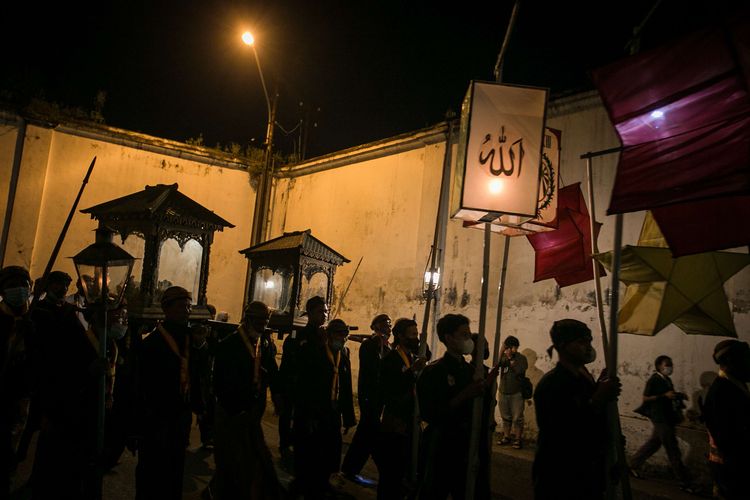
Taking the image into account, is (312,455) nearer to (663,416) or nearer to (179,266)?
(179,266)

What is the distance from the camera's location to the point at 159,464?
14.7 feet

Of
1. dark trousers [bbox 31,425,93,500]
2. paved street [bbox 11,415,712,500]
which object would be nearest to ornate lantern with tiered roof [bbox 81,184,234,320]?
paved street [bbox 11,415,712,500]

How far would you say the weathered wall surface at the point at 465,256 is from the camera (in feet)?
29.1

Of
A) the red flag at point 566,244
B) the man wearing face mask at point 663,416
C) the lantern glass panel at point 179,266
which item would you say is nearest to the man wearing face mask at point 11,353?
the lantern glass panel at point 179,266

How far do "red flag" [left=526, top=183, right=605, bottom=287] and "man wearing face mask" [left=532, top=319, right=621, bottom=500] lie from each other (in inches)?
122

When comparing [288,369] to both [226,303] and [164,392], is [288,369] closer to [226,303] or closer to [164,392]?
[164,392]

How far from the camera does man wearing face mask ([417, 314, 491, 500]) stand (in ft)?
14.4

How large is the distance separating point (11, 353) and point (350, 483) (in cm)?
439

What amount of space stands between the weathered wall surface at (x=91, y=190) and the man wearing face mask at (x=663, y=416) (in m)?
11.8

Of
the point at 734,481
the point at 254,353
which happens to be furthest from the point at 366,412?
the point at 734,481

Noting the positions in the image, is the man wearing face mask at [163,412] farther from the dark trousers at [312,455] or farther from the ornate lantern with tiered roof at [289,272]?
the ornate lantern with tiered roof at [289,272]

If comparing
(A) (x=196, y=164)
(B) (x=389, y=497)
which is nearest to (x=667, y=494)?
(B) (x=389, y=497)

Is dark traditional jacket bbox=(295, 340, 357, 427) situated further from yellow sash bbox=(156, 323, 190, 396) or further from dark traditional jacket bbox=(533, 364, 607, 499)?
dark traditional jacket bbox=(533, 364, 607, 499)

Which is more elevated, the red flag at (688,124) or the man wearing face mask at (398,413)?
the red flag at (688,124)
